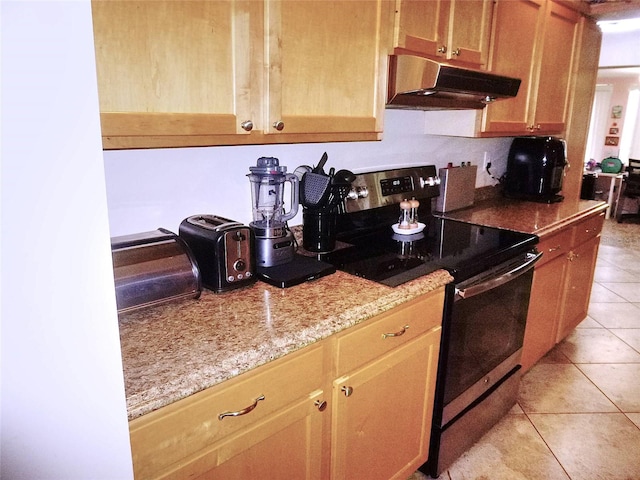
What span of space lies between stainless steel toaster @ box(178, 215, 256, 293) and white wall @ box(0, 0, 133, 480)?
0.74 meters

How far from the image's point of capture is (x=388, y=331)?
4.80 feet

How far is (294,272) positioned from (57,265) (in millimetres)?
1004

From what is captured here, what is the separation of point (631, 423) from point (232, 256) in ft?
7.06

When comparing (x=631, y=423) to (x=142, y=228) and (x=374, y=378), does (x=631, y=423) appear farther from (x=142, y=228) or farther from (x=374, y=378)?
(x=142, y=228)

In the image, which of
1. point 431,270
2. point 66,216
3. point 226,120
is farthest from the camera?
point 431,270

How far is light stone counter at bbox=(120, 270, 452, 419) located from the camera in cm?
99

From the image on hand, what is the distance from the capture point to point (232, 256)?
1.41 m

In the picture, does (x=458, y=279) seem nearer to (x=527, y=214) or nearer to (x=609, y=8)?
(x=527, y=214)

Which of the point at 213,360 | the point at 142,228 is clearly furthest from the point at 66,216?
the point at 142,228

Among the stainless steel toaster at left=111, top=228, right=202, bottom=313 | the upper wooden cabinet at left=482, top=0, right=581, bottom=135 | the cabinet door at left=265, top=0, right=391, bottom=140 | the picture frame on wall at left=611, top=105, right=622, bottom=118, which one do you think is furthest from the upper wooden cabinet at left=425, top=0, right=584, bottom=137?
the picture frame on wall at left=611, top=105, right=622, bottom=118

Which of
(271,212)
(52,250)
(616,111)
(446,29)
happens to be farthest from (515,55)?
(616,111)

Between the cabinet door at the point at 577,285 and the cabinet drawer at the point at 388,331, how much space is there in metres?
1.44

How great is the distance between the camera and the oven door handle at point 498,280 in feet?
5.55

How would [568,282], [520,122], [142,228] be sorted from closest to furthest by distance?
[142,228], [520,122], [568,282]
